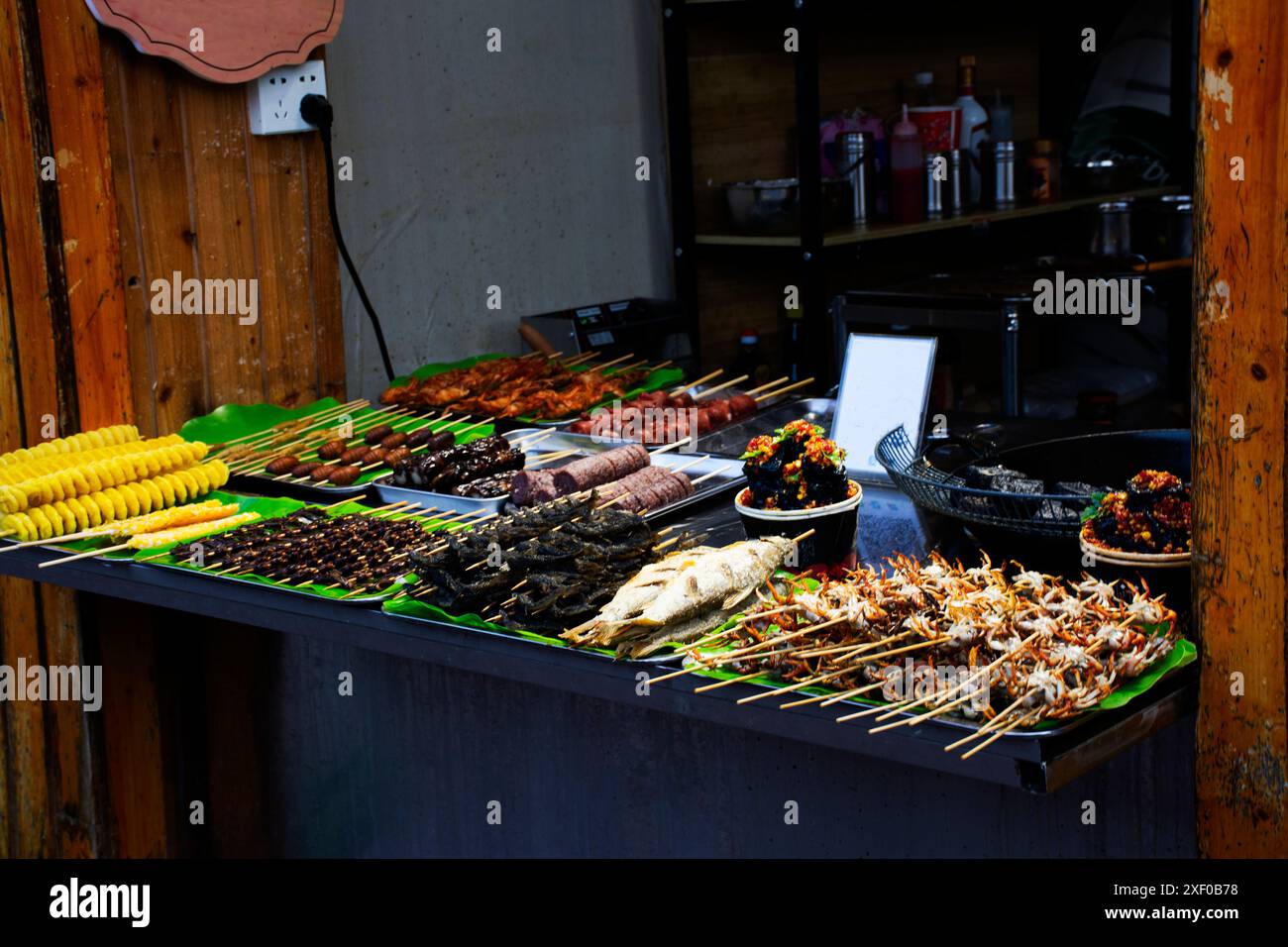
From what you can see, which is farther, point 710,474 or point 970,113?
point 970,113

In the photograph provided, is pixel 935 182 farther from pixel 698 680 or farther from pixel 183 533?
pixel 698 680

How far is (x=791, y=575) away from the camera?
8.98 ft

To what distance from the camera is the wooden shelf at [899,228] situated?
5527 millimetres

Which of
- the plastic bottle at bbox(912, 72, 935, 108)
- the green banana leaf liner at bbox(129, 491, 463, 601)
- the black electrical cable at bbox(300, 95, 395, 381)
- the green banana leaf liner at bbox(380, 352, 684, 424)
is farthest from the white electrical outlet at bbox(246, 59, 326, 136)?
the plastic bottle at bbox(912, 72, 935, 108)

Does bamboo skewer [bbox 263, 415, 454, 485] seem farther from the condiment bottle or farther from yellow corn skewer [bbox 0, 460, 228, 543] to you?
the condiment bottle

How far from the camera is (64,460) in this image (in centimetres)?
365

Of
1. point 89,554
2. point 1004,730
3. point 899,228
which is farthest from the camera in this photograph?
point 899,228

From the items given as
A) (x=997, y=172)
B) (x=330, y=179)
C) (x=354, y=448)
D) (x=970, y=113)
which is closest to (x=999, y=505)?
(x=354, y=448)

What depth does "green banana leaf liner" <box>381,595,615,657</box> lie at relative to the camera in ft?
8.44

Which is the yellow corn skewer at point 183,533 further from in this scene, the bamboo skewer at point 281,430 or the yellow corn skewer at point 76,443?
the bamboo skewer at point 281,430

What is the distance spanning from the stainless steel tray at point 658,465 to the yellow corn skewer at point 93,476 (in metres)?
0.51

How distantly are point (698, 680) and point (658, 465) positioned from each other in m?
1.39

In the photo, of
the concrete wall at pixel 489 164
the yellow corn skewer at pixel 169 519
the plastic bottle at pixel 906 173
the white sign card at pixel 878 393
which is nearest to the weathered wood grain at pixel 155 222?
the yellow corn skewer at pixel 169 519
